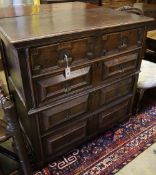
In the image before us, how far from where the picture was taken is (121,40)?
122cm

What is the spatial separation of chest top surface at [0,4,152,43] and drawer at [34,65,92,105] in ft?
0.73

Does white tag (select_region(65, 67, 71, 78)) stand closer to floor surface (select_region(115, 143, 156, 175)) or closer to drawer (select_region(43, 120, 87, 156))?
drawer (select_region(43, 120, 87, 156))

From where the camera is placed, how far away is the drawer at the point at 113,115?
1.49 m

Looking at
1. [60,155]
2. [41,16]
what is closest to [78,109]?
[60,155]

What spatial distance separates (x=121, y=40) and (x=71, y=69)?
389 mm

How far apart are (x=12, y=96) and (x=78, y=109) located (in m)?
0.54

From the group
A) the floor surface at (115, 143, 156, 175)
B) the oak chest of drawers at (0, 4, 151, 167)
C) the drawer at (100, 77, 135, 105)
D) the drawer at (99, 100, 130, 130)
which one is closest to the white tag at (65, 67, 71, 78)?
the oak chest of drawers at (0, 4, 151, 167)

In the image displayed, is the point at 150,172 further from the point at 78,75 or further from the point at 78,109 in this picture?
the point at 78,75

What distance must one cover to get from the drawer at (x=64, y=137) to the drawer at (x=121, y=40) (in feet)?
1.71

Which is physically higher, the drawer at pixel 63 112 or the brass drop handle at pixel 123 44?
the brass drop handle at pixel 123 44

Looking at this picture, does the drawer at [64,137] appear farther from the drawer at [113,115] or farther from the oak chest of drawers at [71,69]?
the drawer at [113,115]

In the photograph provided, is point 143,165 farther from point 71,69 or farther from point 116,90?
point 71,69

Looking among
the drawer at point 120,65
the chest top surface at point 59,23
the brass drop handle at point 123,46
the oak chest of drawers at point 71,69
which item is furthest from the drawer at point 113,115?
the chest top surface at point 59,23

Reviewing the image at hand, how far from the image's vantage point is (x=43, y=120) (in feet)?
3.73
